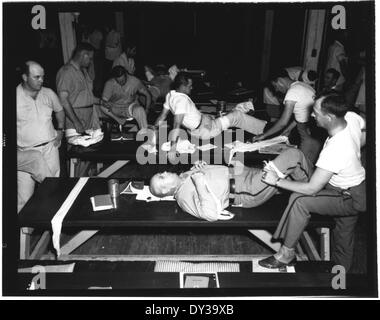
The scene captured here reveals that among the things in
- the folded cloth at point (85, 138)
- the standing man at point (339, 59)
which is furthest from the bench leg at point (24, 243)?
the standing man at point (339, 59)

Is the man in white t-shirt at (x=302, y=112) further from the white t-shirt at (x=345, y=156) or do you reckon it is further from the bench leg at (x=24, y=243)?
the bench leg at (x=24, y=243)

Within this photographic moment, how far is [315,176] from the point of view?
127 inches

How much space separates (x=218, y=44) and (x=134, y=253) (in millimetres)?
7852

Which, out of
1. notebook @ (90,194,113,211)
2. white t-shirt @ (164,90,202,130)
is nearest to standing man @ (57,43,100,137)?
white t-shirt @ (164,90,202,130)

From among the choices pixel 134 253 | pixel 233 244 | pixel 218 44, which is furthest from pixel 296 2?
pixel 218 44

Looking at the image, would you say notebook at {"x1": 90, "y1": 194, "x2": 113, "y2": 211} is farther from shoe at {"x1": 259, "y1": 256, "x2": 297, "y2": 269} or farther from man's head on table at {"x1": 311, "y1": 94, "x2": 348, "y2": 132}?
man's head on table at {"x1": 311, "y1": 94, "x2": 348, "y2": 132}

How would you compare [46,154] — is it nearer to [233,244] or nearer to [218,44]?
[233,244]

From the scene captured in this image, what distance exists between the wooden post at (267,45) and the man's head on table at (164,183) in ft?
24.6

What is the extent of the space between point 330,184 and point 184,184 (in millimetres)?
1212

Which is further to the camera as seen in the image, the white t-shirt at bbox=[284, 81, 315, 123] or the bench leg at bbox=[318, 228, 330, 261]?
the white t-shirt at bbox=[284, 81, 315, 123]

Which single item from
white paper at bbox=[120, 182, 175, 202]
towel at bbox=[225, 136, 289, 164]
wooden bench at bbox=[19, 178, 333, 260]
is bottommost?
wooden bench at bbox=[19, 178, 333, 260]

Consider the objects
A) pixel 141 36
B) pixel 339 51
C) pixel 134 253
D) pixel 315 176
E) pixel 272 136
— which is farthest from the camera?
pixel 141 36

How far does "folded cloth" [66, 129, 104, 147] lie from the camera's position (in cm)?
475

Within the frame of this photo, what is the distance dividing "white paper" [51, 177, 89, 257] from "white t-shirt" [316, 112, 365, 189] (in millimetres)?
2048
